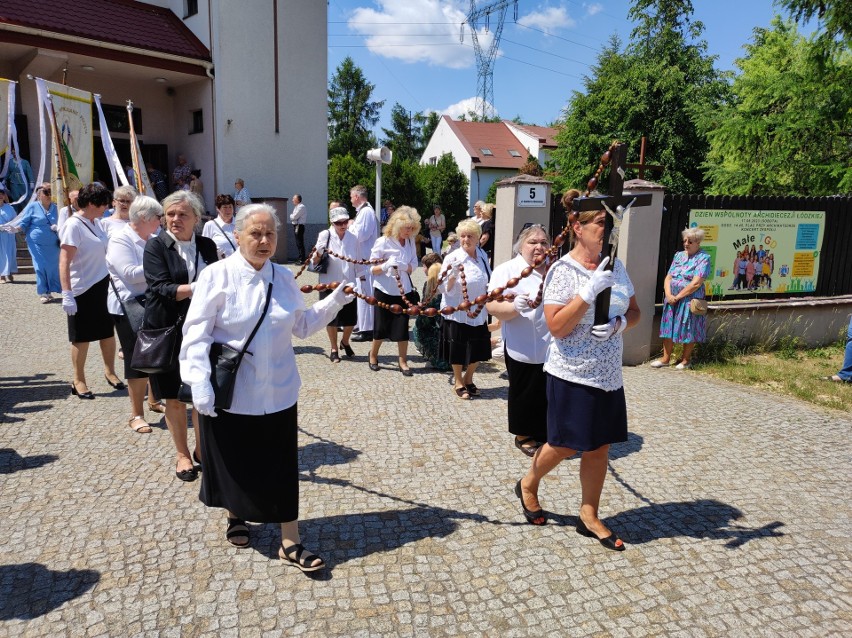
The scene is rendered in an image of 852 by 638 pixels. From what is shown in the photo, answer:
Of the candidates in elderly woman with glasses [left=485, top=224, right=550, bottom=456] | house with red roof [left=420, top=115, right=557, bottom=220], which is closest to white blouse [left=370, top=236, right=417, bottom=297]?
elderly woman with glasses [left=485, top=224, right=550, bottom=456]

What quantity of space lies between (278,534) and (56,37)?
1632 cm

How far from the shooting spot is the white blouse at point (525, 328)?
4.61 meters

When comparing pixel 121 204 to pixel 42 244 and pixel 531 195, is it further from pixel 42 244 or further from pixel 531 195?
pixel 42 244

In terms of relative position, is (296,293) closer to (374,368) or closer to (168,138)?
(374,368)

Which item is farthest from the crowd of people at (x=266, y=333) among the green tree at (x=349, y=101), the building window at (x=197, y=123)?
the green tree at (x=349, y=101)

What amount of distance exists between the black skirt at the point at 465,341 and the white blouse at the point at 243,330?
3.18 m

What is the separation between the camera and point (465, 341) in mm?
6195

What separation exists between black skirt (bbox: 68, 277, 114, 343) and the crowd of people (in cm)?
1

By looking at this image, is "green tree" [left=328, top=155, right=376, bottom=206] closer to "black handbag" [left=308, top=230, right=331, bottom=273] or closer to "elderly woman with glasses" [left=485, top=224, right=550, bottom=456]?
"black handbag" [left=308, top=230, right=331, bottom=273]

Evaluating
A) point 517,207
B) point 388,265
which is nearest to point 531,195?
point 517,207

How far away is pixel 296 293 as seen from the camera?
10.7 ft

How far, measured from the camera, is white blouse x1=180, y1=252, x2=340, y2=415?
3.03 metres

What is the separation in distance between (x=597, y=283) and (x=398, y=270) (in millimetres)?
4204

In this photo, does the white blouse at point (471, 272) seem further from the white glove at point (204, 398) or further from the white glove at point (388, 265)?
the white glove at point (204, 398)
